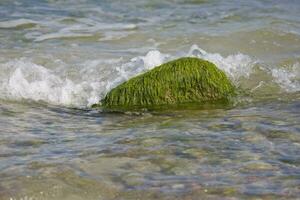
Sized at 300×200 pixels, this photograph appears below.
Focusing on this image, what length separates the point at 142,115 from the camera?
6.72 m

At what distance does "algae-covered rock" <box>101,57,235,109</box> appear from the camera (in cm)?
734

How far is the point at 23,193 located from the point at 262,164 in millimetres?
1735

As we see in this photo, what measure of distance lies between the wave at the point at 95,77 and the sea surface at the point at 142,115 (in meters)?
A: 0.02

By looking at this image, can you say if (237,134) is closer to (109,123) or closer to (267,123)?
(267,123)

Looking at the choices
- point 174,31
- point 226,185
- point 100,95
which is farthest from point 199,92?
point 174,31

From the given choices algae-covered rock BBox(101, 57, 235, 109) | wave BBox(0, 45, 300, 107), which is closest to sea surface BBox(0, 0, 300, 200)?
wave BBox(0, 45, 300, 107)

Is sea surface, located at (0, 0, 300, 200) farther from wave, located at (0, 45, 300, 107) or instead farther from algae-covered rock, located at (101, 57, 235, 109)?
algae-covered rock, located at (101, 57, 235, 109)

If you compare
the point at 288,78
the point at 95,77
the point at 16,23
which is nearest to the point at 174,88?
the point at 95,77

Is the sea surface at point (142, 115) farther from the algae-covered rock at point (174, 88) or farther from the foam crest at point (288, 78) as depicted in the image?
the algae-covered rock at point (174, 88)

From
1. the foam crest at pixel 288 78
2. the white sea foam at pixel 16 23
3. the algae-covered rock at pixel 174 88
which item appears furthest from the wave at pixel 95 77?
the white sea foam at pixel 16 23

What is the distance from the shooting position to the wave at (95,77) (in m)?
7.89

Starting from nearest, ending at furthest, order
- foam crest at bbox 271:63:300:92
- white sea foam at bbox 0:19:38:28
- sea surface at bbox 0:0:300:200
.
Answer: sea surface at bbox 0:0:300:200 → foam crest at bbox 271:63:300:92 → white sea foam at bbox 0:19:38:28

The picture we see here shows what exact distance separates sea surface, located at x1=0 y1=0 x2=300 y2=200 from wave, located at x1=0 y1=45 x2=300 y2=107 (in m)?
0.02

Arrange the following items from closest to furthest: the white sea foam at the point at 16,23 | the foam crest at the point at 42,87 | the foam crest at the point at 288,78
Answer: the foam crest at the point at 42,87
the foam crest at the point at 288,78
the white sea foam at the point at 16,23
